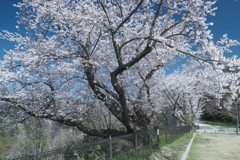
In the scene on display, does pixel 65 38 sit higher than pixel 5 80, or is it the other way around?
pixel 65 38

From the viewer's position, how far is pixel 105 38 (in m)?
10.0

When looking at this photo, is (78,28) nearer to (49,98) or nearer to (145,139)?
(49,98)

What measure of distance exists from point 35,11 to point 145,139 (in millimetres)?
7247

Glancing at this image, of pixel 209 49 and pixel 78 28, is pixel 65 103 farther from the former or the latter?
pixel 209 49

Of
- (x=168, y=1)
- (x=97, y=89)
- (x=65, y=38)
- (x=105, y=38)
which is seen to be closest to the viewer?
(x=168, y=1)

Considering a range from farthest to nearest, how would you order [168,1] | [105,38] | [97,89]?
1. [105,38]
2. [97,89]
3. [168,1]

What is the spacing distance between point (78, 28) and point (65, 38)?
2.47ft

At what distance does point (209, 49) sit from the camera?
20.7 ft

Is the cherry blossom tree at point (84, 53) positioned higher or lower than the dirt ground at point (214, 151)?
higher

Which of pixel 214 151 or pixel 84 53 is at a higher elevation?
pixel 84 53

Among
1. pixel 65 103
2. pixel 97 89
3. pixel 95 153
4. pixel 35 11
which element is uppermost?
pixel 35 11

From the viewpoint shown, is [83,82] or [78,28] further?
[83,82]

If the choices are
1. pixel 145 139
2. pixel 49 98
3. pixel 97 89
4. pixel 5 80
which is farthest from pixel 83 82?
pixel 145 139

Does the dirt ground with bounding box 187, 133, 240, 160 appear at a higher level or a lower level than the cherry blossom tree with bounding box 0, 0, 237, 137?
lower
